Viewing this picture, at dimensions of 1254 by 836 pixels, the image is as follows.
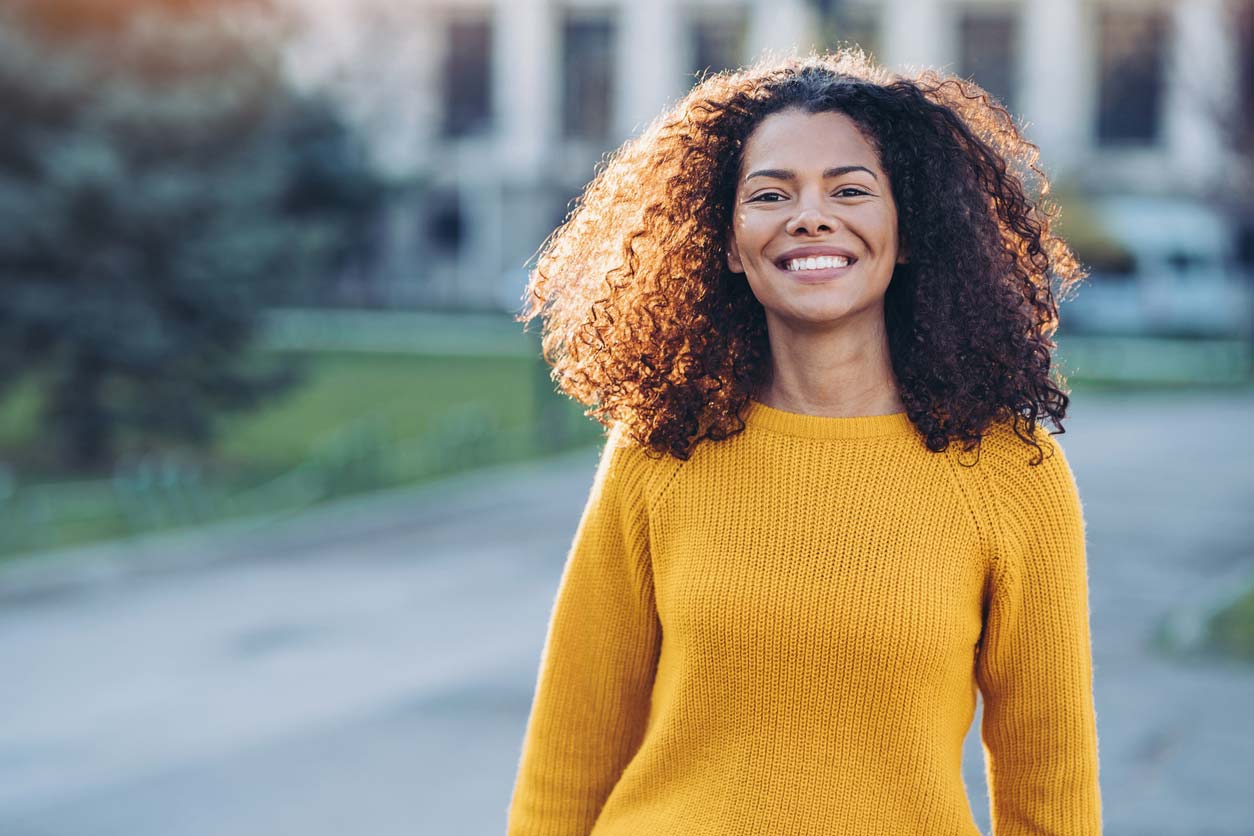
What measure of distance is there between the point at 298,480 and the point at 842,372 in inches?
516

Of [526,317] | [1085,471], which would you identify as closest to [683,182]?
[526,317]

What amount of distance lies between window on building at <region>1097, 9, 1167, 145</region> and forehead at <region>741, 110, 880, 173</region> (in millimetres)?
42812

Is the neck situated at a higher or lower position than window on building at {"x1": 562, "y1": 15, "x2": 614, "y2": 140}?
lower

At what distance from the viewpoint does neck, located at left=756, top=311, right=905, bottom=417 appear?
7.52ft

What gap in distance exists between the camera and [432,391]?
Result: 24.2 metres

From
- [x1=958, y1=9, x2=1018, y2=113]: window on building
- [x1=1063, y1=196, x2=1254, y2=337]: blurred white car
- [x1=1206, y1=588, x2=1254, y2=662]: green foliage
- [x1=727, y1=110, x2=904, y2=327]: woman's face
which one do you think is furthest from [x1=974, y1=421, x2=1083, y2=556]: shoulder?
[x1=958, y1=9, x2=1018, y2=113]: window on building

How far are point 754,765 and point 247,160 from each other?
635 inches

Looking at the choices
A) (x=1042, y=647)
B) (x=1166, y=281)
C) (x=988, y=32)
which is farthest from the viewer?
(x=988, y=32)

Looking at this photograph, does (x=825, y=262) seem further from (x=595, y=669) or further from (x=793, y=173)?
(x=595, y=669)

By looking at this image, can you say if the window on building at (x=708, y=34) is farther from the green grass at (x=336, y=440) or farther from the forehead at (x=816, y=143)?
the forehead at (x=816, y=143)

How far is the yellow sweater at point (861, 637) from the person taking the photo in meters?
2.15

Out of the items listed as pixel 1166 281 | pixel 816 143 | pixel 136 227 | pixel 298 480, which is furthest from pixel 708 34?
pixel 816 143

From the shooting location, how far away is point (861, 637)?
216 centimetres

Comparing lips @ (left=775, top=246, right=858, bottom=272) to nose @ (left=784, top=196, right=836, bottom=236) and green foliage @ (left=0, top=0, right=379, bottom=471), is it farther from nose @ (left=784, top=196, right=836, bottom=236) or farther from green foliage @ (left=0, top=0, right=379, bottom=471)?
green foliage @ (left=0, top=0, right=379, bottom=471)
